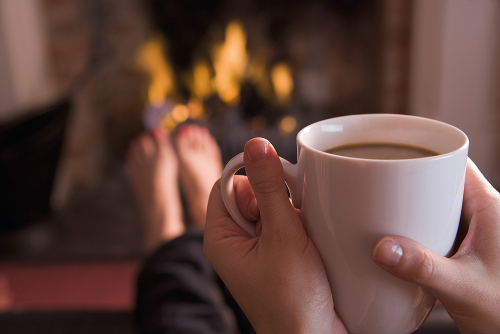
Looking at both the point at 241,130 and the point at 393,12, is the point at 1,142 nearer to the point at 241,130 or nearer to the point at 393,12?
the point at 241,130

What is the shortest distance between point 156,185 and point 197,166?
16 cm

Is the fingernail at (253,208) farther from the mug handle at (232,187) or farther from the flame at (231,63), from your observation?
the flame at (231,63)

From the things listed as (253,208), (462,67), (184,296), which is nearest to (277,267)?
(253,208)

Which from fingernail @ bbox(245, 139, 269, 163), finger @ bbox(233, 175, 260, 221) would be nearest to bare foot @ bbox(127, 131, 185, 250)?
finger @ bbox(233, 175, 260, 221)

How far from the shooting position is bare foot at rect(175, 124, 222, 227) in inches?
54.4

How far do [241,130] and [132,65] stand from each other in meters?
0.58

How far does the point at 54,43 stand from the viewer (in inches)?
71.4

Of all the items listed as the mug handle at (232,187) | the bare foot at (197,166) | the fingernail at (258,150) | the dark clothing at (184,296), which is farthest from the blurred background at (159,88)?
the fingernail at (258,150)

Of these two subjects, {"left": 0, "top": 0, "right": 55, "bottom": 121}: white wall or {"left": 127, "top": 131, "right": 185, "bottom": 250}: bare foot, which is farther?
{"left": 0, "top": 0, "right": 55, "bottom": 121}: white wall

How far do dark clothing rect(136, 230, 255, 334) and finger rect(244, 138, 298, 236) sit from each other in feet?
1.30

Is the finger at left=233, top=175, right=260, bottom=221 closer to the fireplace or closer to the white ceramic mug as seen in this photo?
the white ceramic mug

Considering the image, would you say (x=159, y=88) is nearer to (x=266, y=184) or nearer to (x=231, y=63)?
(x=231, y=63)

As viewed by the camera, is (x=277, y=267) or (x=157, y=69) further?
(x=157, y=69)

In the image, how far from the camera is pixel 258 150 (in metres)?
0.40
